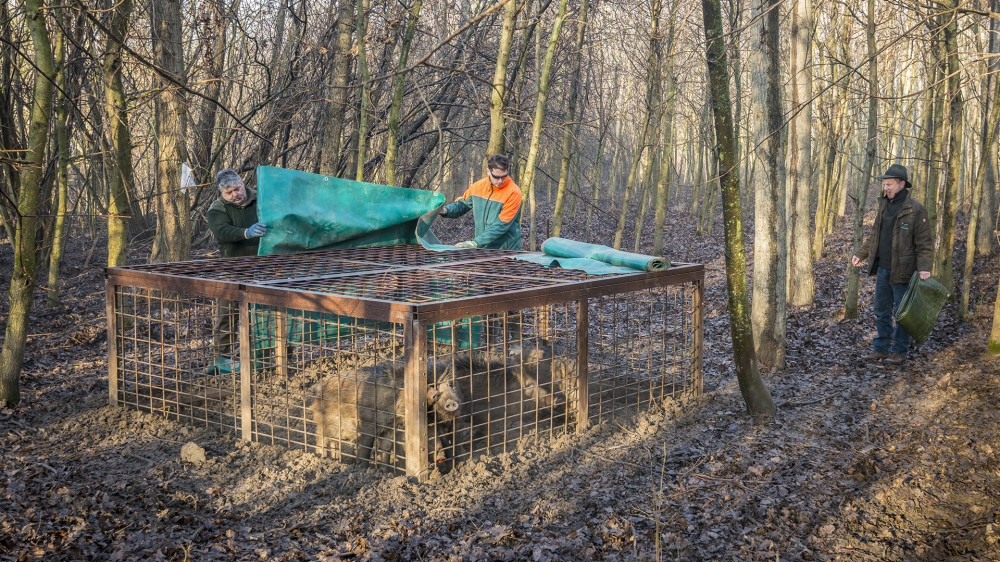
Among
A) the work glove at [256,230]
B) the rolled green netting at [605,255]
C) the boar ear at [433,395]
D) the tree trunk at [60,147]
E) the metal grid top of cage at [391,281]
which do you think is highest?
the tree trunk at [60,147]

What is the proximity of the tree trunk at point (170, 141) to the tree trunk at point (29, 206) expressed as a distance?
2591mm

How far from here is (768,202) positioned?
20.6 ft

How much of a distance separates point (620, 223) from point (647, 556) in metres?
10.6

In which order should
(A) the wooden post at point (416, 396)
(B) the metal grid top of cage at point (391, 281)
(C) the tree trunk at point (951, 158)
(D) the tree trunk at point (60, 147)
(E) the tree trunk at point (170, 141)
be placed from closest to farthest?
(A) the wooden post at point (416, 396) < (B) the metal grid top of cage at point (391, 281) < (D) the tree trunk at point (60, 147) < (E) the tree trunk at point (170, 141) < (C) the tree trunk at point (951, 158)

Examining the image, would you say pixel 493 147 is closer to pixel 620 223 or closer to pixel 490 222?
pixel 490 222

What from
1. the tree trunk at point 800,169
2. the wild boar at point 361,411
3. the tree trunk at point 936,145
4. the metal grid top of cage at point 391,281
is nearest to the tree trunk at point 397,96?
the metal grid top of cage at point 391,281

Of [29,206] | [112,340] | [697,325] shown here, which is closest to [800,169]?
[697,325]

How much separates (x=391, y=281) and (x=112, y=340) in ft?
8.04

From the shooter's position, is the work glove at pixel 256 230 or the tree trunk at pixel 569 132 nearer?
the work glove at pixel 256 230

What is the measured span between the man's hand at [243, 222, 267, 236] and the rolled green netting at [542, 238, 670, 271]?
271 cm

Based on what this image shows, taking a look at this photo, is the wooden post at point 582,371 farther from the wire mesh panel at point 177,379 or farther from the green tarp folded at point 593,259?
the wire mesh panel at point 177,379

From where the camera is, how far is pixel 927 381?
6707 millimetres

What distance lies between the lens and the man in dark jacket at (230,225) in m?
6.85

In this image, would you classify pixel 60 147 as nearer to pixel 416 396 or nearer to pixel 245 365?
pixel 245 365
